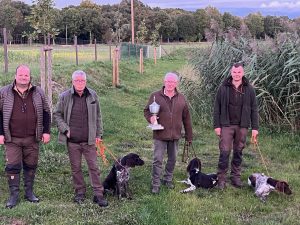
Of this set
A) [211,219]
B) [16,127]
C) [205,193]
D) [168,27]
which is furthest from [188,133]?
[168,27]

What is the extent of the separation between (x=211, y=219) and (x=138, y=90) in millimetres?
13244

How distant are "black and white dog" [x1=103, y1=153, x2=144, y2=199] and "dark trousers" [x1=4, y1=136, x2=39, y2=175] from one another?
1.09 meters

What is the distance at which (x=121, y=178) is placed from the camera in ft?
20.9

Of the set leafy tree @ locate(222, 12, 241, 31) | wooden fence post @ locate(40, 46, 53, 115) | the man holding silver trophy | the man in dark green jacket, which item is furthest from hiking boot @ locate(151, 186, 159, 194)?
leafy tree @ locate(222, 12, 241, 31)

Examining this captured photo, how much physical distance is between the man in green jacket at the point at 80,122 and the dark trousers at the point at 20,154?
15.4 inches

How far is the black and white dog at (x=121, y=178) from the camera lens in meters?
6.38

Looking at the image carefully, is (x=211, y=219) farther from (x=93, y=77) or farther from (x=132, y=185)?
(x=93, y=77)

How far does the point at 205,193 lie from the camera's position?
263 inches

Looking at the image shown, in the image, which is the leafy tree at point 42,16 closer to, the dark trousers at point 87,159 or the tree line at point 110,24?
the dark trousers at point 87,159

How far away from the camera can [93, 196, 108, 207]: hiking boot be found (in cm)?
604

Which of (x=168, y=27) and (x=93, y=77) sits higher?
(x=168, y=27)

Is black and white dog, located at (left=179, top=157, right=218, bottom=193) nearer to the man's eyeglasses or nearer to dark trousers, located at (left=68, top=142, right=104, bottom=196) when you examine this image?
dark trousers, located at (left=68, top=142, right=104, bottom=196)

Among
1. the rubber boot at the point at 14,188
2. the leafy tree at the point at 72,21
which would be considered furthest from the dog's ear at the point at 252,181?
the leafy tree at the point at 72,21

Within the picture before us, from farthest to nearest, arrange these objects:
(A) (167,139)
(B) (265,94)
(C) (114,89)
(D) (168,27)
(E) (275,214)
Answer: (D) (168,27) < (C) (114,89) < (B) (265,94) < (A) (167,139) < (E) (275,214)
